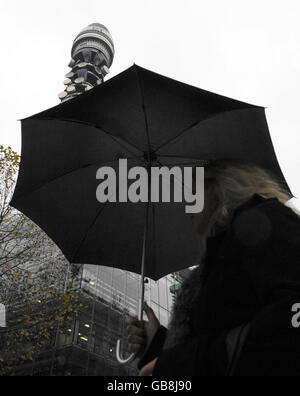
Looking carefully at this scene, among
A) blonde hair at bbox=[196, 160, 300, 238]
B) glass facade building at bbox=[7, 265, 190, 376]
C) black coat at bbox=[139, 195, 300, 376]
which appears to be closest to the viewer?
black coat at bbox=[139, 195, 300, 376]

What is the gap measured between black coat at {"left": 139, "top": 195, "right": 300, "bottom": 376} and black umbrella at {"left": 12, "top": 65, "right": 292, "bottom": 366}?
4.09 feet

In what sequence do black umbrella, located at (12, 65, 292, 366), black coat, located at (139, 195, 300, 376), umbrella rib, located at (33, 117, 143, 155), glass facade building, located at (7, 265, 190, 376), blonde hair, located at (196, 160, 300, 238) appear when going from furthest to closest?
glass facade building, located at (7, 265, 190, 376), umbrella rib, located at (33, 117, 143, 155), black umbrella, located at (12, 65, 292, 366), blonde hair, located at (196, 160, 300, 238), black coat, located at (139, 195, 300, 376)

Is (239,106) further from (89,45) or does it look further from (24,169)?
(89,45)

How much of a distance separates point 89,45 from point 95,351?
196 ft

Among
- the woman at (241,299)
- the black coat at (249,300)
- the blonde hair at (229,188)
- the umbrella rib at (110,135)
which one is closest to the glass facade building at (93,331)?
the umbrella rib at (110,135)

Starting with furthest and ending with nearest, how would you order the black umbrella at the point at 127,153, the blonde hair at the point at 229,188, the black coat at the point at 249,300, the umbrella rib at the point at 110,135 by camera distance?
the umbrella rib at the point at 110,135 < the black umbrella at the point at 127,153 < the blonde hair at the point at 229,188 < the black coat at the point at 249,300

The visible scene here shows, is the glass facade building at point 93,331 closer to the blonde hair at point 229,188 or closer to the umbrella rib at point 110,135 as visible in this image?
the umbrella rib at point 110,135

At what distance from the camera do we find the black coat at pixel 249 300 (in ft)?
3.02

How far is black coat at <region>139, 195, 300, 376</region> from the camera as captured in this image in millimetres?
920

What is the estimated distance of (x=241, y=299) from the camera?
3.70 ft

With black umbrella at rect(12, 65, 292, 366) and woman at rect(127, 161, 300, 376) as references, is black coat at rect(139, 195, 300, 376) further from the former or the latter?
black umbrella at rect(12, 65, 292, 366)

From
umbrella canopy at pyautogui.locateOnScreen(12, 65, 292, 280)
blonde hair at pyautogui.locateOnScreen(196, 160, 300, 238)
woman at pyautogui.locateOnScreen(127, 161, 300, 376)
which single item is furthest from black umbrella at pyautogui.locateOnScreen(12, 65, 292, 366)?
woman at pyautogui.locateOnScreen(127, 161, 300, 376)

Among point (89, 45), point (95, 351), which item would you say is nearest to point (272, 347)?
point (95, 351)

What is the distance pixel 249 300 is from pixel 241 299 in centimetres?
3
